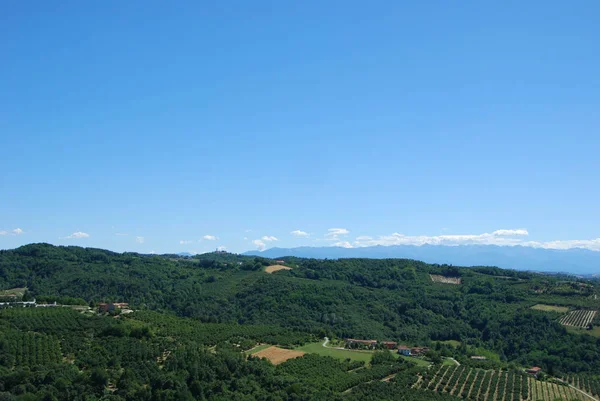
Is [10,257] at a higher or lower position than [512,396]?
higher

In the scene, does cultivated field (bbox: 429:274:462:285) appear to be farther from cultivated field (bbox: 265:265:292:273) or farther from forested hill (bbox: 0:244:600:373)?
cultivated field (bbox: 265:265:292:273)

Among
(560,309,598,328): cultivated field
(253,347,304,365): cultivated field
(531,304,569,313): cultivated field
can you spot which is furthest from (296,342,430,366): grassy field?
(531,304,569,313): cultivated field

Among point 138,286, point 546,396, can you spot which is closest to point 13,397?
point 546,396

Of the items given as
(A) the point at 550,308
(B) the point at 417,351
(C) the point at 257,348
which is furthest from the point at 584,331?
(C) the point at 257,348

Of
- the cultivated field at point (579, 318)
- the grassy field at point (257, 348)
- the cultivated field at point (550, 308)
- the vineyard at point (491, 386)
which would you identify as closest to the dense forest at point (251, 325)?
the grassy field at point (257, 348)

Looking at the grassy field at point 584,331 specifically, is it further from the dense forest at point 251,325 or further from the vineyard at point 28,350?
the vineyard at point 28,350

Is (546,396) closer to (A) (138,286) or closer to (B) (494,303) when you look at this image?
(B) (494,303)
